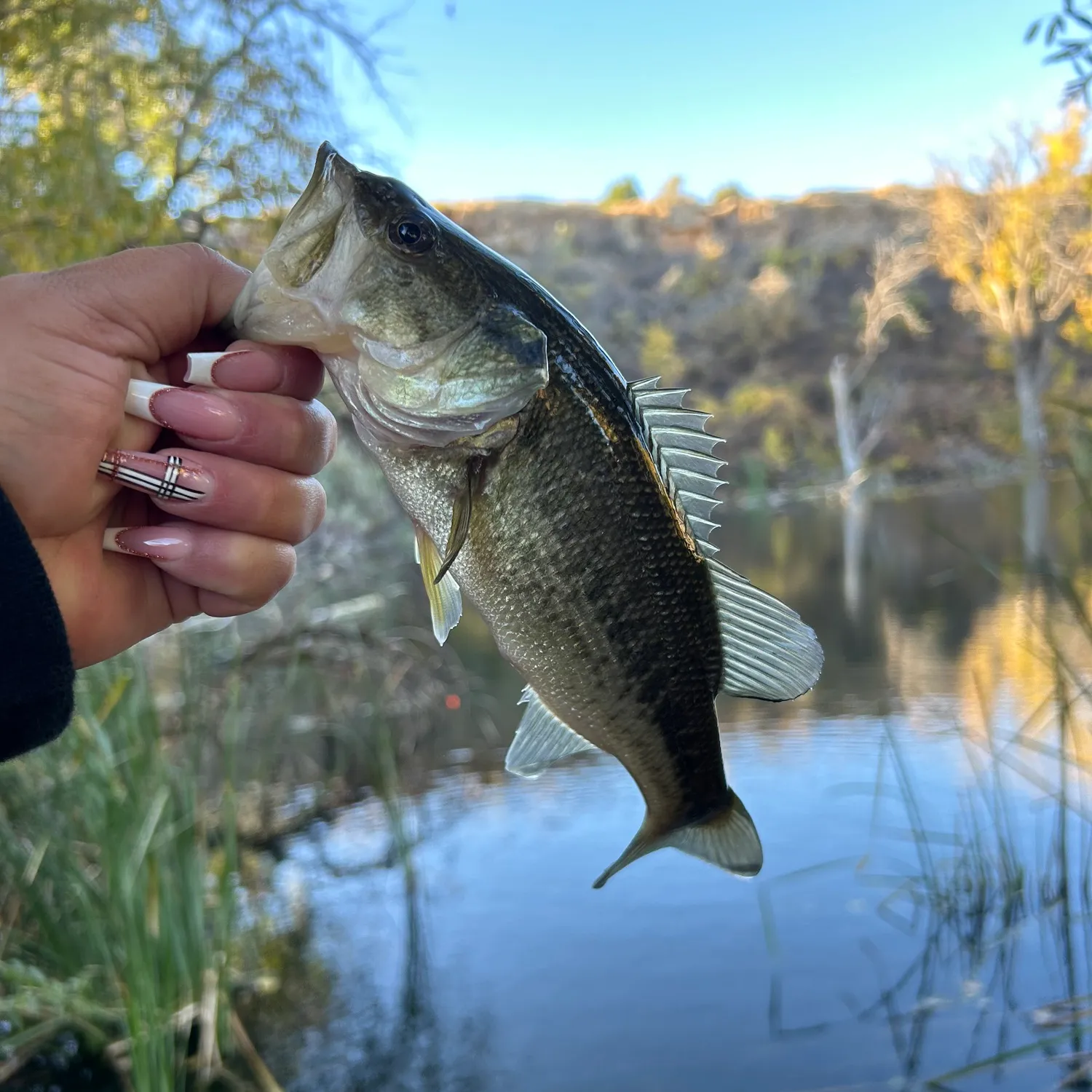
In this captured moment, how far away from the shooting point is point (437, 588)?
1102mm

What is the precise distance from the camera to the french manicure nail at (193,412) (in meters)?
1.06

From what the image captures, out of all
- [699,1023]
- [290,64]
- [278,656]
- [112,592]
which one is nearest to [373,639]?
[278,656]

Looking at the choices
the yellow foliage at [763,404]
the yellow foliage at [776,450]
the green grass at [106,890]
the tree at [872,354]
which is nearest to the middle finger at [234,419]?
the green grass at [106,890]

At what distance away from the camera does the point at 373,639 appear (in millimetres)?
5668

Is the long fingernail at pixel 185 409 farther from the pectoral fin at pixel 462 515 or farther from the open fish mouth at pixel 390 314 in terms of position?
the pectoral fin at pixel 462 515

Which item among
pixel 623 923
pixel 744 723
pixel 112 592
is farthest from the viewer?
pixel 744 723

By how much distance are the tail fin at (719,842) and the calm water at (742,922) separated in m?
1.87

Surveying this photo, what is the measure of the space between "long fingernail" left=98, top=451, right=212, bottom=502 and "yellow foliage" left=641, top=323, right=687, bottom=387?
2452 cm

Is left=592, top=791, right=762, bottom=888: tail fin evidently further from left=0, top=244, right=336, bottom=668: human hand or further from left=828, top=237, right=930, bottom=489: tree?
left=828, top=237, right=930, bottom=489: tree

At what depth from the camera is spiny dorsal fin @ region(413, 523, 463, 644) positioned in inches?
43.1

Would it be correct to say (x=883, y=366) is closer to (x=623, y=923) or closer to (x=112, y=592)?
(x=623, y=923)

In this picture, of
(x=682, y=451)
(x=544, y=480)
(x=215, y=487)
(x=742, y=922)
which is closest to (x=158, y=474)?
(x=215, y=487)

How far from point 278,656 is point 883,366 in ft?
Answer: 90.2

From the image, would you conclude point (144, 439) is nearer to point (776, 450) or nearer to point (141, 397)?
point (141, 397)
